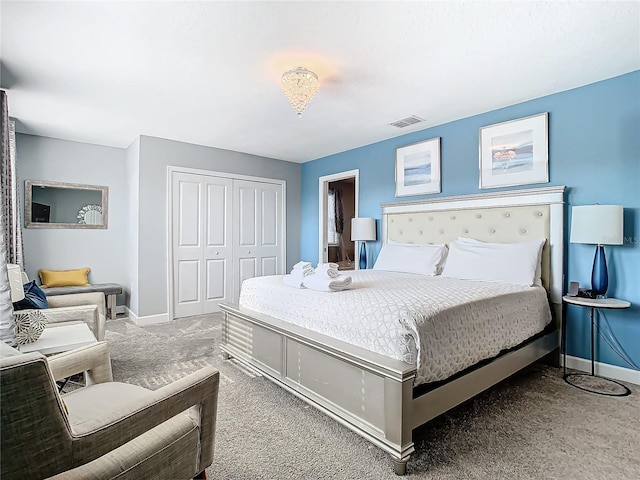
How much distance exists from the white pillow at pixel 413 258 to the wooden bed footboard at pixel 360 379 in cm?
117

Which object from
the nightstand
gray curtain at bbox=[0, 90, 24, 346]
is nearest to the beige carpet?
the nightstand

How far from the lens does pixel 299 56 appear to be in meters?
2.52

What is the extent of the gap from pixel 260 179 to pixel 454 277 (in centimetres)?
358

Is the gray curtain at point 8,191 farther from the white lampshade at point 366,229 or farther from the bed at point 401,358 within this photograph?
the white lampshade at point 366,229

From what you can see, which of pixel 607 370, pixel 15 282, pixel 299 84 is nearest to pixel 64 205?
pixel 15 282

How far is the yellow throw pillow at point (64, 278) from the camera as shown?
4.56m

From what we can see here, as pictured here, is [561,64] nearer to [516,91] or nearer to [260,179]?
[516,91]

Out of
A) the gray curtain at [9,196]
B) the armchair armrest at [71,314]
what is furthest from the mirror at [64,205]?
the armchair armrest at [71,314]

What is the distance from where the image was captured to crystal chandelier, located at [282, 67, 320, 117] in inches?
104

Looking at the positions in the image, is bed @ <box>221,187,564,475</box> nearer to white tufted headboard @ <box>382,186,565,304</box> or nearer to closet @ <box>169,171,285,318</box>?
white tufted headboard @ <box>382,186,565,304</box>

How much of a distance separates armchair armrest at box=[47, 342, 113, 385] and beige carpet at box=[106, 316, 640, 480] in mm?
730

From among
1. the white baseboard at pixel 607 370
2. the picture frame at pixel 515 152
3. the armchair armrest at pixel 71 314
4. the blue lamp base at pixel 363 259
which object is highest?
the picture frame at pixel 515 152

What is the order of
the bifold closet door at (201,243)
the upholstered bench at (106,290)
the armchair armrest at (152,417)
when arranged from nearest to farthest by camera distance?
the armchair armrest at (152,417) → the upholstered bench at (106,290) → the bifold closet door at (201,243)

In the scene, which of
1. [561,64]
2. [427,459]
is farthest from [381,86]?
[427,459]
